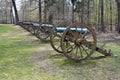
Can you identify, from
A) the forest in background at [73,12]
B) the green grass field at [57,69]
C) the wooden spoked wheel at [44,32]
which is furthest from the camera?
the forest in background at [73,12]

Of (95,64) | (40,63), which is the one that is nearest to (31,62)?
(40,63)

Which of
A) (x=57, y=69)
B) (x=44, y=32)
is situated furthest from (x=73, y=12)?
(x=57, y=69)

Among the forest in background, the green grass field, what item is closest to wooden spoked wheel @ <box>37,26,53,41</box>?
the forest in background

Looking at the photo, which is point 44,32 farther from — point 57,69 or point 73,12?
point 73,12

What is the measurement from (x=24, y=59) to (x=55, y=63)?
1.34m

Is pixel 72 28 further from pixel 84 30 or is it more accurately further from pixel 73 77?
pixel 73 77

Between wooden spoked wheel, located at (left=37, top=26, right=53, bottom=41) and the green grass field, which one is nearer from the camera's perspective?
the green grass field

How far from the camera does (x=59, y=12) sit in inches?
1423

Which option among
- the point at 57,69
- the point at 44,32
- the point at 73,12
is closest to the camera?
the point at 57,69

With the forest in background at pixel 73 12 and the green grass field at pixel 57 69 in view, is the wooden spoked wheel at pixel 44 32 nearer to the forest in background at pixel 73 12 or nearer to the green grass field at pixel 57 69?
the forest in background at pixel 73 12

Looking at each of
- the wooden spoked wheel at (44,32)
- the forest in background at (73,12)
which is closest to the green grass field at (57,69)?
the wooden spoked wheel at (44,32)

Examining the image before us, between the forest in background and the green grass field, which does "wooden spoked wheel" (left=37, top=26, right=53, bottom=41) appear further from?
the green grass field

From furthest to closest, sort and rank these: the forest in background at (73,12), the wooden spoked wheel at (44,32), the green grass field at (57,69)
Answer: the forest in background at (73,12), the wooden spoked wheel at (44,32), the green grass field at (57,69)

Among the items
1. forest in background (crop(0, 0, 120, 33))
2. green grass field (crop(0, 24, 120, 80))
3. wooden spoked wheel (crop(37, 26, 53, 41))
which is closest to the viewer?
green grass field (crop(0, 24, 120, 80))
